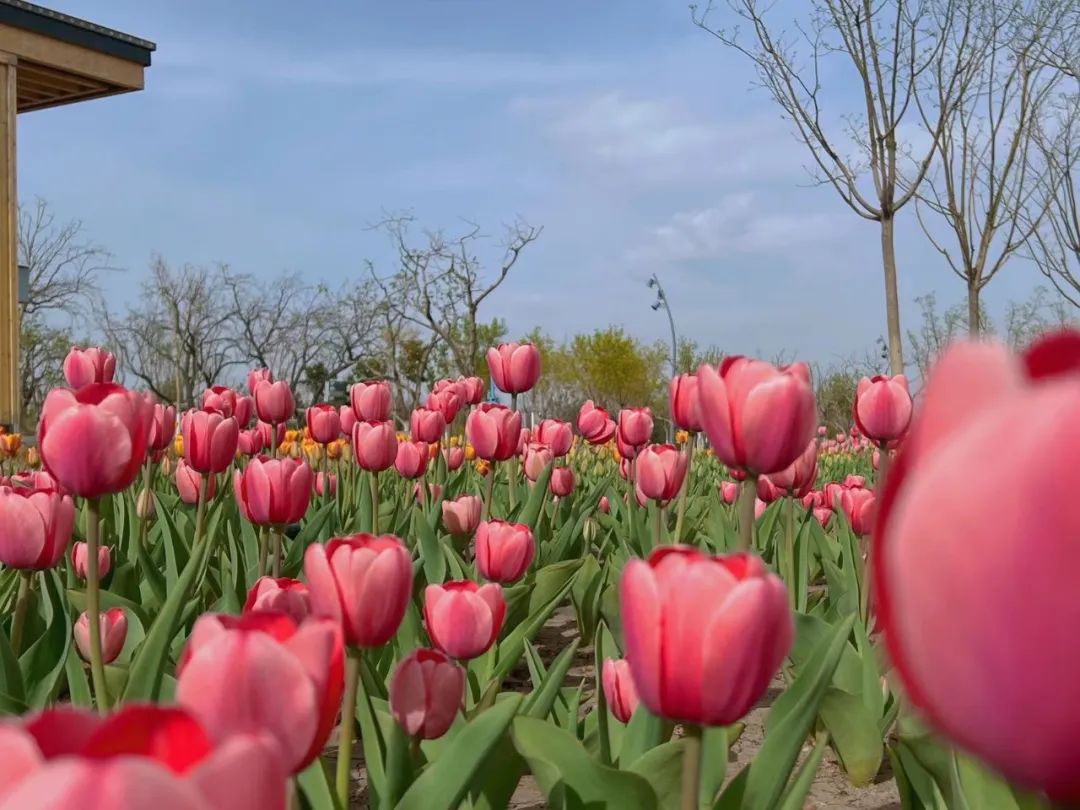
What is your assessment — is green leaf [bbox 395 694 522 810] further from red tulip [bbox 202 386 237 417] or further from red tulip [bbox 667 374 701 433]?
red tulip [bbox 202 386 237 417]

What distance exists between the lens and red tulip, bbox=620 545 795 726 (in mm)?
715

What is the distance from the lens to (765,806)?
1088mm

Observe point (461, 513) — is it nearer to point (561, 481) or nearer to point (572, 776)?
point (561, 481)

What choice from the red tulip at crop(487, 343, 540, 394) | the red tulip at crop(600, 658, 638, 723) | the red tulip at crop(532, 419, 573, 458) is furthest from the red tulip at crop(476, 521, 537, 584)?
the red tulip at crop(532, 419, 573, 458)

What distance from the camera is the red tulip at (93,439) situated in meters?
1.21

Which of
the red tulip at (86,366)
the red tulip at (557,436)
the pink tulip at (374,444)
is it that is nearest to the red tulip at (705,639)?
the pink tulip at (374,444)

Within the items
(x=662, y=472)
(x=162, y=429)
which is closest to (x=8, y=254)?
(x=162, y=429)

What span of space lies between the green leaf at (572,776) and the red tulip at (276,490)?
738mm

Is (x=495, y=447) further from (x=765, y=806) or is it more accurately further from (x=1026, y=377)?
(x=1026, y=377)

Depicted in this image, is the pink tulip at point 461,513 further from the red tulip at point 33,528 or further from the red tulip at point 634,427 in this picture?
the red tulip at point 33,528

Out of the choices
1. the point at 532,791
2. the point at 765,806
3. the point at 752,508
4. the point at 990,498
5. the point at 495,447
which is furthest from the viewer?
the point at 495,447

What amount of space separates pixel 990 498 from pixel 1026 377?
0.07 meters

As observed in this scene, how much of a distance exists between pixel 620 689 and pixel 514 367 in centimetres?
173

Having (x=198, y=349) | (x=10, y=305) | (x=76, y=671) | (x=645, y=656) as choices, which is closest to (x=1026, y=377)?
(x=645, y=656)
